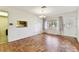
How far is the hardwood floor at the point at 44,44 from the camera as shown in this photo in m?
1.50

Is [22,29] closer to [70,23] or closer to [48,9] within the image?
[48,9]

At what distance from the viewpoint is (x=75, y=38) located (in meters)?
A: 1.50

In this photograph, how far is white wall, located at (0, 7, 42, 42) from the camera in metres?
1.50

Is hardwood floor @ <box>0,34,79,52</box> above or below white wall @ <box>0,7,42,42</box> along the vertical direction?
below

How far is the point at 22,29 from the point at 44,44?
43 centimetres

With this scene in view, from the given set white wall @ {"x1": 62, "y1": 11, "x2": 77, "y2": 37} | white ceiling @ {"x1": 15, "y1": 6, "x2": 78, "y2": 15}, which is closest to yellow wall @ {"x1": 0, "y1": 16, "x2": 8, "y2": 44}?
white ceiling @ {"x1": 15, "y1": 6, "x2": 78, "y2": 15}

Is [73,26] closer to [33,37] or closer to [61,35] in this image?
[61,35]

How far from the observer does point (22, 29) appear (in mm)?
1559

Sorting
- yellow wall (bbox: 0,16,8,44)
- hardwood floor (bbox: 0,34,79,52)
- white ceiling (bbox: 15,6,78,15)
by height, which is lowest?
hardwood floor (bbox: 0,34,79,52)

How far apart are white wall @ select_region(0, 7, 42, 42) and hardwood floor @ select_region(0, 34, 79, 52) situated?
0.08 metres

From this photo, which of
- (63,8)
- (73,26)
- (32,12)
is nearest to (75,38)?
(73,26)

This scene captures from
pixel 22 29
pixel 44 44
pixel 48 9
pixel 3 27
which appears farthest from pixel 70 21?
pixel 3 27

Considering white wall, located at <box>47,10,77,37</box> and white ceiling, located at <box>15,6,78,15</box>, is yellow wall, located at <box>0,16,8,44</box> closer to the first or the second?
white ceiling, located at <box>15,6,78,15</box>
